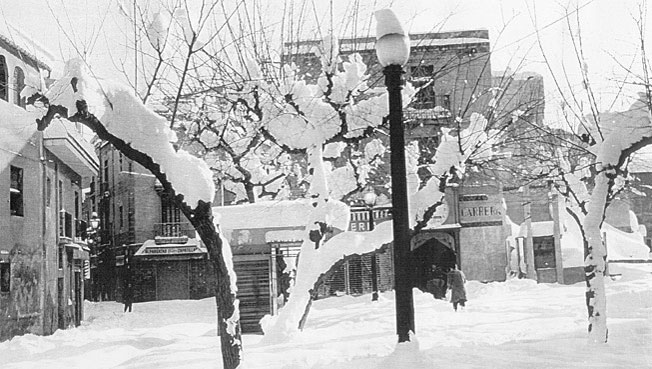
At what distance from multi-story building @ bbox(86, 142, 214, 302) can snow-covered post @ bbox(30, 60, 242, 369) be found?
16.5 m

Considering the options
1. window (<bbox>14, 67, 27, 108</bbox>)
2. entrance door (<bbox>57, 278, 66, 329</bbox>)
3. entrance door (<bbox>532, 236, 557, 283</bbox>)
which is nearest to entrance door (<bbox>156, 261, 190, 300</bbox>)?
entrance door (<bbox>57, 278, 66, 329</bbox>)

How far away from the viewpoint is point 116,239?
2488 centimetres

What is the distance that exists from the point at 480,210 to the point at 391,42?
1632 cm

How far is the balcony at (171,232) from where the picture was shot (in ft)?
78.0

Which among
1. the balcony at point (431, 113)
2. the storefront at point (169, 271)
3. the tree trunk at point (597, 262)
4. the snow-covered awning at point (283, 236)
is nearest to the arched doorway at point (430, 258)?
the balcony at point (431, 113)

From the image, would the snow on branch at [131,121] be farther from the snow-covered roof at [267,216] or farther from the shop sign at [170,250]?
the shop sign at [170,250]

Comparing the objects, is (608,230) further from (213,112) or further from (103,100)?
(103,100)

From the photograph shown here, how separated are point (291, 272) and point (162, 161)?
4.73 m

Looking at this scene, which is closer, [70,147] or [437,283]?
[70,147]

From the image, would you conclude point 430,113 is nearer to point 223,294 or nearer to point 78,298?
point 78,298

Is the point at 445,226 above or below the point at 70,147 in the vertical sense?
below

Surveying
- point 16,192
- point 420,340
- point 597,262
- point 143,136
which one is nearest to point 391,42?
point 143,136

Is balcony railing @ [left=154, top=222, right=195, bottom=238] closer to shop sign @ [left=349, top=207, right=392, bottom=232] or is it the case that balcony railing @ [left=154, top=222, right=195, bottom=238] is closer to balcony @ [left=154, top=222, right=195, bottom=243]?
balcony @ [left=154, top=222, right=195, bottom=243]

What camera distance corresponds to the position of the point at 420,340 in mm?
7965
